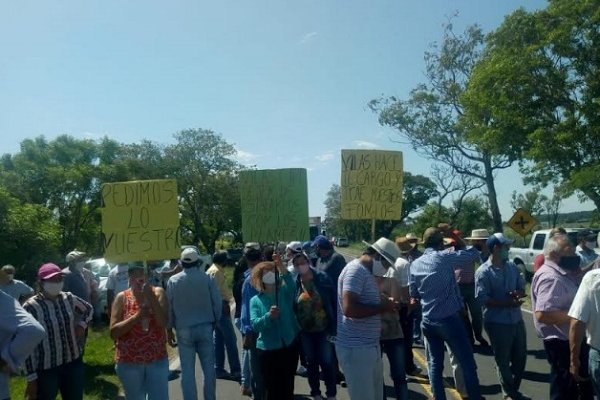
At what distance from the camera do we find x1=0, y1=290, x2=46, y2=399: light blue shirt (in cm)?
369

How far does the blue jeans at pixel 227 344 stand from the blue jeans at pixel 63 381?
343 cm

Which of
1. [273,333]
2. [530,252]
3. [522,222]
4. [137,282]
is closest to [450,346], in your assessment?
[273,333]

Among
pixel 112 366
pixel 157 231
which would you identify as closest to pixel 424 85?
pixel 112 366

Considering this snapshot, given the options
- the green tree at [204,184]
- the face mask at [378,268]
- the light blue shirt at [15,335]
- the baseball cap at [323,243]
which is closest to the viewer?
the light blue shirt at [15,335]

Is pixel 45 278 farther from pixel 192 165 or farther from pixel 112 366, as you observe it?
pixel 192 165

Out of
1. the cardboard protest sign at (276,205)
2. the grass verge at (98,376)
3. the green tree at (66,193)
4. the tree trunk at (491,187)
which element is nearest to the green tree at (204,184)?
the green tree at (66,193)

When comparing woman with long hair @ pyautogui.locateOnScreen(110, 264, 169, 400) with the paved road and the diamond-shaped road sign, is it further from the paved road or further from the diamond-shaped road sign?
the diamond-shaped road sign

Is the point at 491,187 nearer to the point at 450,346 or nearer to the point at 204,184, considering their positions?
the point at 204,184

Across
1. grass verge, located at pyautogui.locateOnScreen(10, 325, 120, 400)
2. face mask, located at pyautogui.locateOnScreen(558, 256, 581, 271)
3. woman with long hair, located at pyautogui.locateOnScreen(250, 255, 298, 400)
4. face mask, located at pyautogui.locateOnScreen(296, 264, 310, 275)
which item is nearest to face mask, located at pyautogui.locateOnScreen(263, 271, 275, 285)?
woman with long hair, located at pyautogui.locateOnScreen(250, 255, 298, 400)

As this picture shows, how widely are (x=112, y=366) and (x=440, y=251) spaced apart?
20.0 ft

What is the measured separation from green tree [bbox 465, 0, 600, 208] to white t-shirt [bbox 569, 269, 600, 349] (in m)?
16.4

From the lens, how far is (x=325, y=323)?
6.57 meters

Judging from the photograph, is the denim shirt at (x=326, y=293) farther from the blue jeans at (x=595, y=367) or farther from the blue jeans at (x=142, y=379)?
the blue jeans at (x=595, y=367)

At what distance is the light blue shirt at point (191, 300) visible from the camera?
6.81 m
